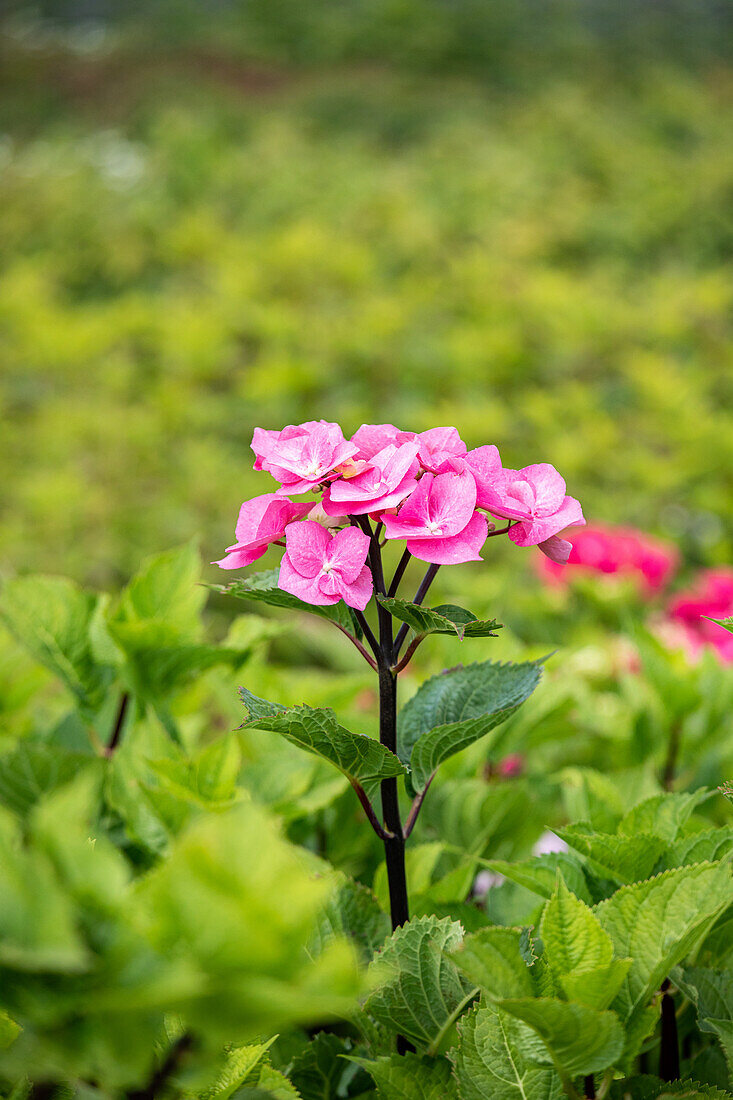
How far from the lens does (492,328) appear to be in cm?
312

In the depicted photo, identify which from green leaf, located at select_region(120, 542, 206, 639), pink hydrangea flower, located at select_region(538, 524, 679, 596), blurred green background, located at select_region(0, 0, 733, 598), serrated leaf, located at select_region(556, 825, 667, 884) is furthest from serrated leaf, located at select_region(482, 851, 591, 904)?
blurred green background, located at select_region(0, 0, 733, 598)

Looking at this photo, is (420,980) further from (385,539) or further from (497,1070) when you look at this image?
(385,539)

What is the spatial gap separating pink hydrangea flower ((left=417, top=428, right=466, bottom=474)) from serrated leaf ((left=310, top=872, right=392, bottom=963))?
0.26 meters

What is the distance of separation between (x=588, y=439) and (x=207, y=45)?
471cm

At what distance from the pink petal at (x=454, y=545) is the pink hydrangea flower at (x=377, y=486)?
0.08 ft

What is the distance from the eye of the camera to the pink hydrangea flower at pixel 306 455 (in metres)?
0.42

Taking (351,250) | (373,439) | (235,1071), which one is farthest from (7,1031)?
(351,250)

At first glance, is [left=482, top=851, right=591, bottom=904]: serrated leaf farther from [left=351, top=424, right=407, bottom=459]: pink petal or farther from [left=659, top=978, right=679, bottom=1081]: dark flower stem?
[left=351, top=424, right=407, bottom=459]: pink petal

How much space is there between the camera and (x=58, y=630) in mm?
693

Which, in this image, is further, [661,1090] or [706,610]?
[706,610]

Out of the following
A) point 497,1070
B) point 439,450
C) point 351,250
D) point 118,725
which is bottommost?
point 351,250

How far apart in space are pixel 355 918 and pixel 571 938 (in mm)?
153

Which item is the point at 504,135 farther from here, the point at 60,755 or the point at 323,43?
the point at 60,755

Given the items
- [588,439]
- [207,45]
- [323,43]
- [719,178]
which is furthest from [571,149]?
[588,439]
